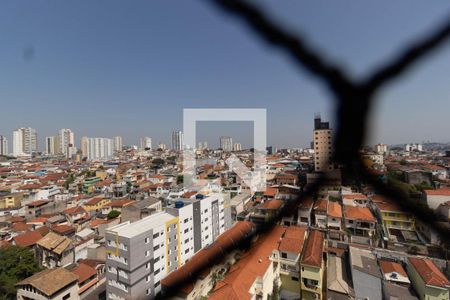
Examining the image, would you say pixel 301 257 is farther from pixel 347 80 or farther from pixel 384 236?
pixel 347 80

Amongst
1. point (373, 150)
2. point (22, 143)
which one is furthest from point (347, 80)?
point (22, 143)

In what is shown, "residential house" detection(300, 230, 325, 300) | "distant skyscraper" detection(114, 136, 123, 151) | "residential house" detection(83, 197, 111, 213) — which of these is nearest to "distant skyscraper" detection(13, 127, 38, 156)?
"distant skyscraper" detection(114, 136, 123, 151)

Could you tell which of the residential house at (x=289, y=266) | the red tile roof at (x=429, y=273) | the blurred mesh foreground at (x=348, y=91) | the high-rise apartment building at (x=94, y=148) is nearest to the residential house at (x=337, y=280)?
the residential house at (x=289, y=266)

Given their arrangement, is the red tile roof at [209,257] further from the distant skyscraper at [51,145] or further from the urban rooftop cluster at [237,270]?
the distant skyscraper at [51,145]

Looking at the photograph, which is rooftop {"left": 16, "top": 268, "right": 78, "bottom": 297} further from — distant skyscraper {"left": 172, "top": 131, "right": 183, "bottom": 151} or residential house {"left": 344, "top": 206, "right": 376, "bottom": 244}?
distant skyscraper {"left": 172, "top": 131, "right": 183, "bottom": 151}

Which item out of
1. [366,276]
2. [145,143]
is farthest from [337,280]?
[145,143]

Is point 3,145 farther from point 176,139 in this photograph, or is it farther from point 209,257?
point 209,257
